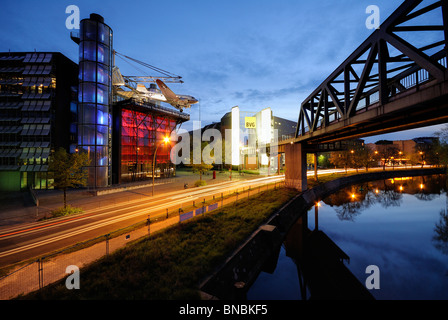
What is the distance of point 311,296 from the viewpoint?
36.3 feet

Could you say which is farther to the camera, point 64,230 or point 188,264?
point 64,230

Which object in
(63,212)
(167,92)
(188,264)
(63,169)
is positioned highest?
(167,92)

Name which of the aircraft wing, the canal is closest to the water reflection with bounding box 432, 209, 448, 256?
the canal

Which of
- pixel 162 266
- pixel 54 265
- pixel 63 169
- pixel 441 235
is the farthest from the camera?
pixel 63 169

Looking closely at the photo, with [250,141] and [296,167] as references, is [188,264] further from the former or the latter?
[250,141]

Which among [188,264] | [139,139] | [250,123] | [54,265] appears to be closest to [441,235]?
[188,264]

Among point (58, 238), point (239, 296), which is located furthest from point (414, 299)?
point (58, 238)

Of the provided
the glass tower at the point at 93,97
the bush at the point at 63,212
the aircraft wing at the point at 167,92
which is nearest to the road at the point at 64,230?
the bush at the point at 63,212

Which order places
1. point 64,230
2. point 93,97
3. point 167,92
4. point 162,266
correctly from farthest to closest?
point 167,92
point 93,97
point 64,230
point 162,266

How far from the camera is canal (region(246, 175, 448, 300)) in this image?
11.4 metres

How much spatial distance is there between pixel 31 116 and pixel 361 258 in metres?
52.4

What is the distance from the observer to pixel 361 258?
49.8 ft

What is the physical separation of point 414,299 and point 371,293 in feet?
6.92

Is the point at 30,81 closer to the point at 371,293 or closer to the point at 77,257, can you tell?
the point at 77,257
